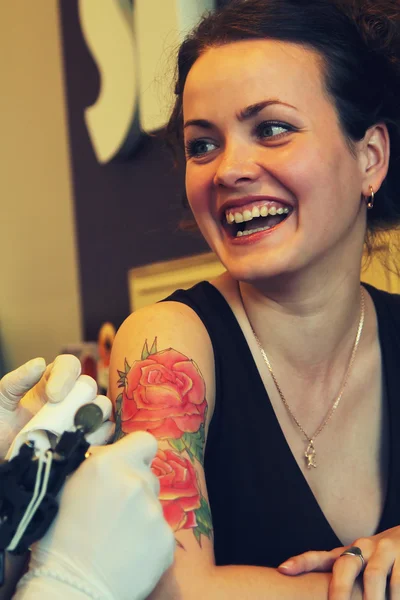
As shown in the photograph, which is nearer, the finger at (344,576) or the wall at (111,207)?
the finger at (344,576)

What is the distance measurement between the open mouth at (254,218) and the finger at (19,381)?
1.54 feet

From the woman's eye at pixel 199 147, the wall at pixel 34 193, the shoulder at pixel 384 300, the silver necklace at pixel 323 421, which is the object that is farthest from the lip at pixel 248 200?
the wall at pixel 34 193

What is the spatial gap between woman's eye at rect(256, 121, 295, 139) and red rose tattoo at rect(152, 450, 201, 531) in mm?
532

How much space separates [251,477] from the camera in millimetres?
1354

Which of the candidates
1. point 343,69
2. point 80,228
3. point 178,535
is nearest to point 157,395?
point 178,535

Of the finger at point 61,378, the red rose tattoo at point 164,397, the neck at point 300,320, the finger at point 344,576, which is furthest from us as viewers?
the neck at point 300,320

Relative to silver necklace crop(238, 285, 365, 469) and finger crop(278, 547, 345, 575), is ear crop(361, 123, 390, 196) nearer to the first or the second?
silver necklace crop(238, 285, 365, 469)

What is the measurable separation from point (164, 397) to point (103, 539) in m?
0.38

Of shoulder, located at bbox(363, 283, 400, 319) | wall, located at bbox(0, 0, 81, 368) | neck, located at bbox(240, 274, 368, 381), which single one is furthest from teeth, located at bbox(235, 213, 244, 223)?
wall, located at bbox(0, 0, 81, 368)

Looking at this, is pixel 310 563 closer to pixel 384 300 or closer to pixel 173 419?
pixel 173 419

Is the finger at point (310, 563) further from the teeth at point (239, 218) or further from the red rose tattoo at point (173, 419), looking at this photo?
the teeth at point (239, 218)

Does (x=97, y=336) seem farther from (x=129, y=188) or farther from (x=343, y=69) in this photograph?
(x=343, y=69)

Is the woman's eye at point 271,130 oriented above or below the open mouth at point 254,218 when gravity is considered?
above

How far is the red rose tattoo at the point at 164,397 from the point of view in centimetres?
116
